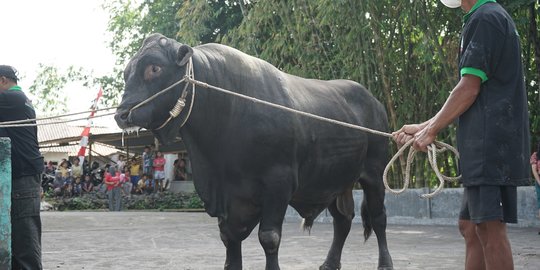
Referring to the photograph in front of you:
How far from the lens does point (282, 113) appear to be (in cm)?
538

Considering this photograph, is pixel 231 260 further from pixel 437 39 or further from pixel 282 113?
pixel 437 39

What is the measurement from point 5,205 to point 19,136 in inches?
32.4

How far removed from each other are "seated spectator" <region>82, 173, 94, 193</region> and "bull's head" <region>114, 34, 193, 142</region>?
2106 cm

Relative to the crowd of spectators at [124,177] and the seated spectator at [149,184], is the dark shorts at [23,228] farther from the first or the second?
the seated spectator at [149,184]

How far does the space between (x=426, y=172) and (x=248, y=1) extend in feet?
19.2

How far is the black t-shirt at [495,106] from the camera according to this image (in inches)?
139

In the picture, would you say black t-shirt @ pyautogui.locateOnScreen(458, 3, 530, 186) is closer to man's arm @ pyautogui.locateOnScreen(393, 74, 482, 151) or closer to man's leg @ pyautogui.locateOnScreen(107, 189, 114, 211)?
man's arm @ pyautogui.locateOnScreen(393, 74, 482, 151)

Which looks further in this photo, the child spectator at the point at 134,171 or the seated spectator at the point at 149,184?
the child spectator at the point at 134,171

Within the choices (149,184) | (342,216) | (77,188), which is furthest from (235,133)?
(77,188)

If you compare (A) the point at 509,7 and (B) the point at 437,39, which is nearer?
(A) the point at 509,7

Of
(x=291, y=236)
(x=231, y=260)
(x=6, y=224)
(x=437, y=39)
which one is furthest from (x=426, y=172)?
(x=6, y=224)

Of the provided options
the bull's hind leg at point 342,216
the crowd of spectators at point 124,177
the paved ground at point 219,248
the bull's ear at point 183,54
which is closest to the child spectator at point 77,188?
the crowd of spectators at point 124,177

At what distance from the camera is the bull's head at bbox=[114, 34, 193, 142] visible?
4922 millimetres

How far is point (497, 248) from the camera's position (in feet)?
11.4
